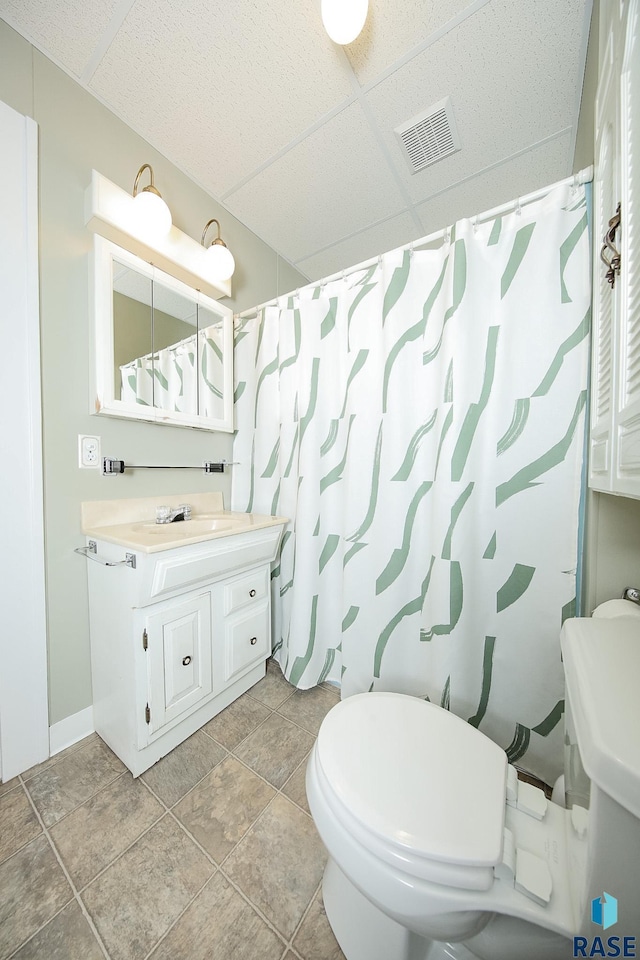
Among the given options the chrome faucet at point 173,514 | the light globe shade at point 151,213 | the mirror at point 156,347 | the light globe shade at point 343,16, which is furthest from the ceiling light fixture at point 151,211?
the chrome faucet at point 173,514

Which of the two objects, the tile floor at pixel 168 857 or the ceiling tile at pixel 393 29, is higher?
the ceiling tile at pixel 393 29

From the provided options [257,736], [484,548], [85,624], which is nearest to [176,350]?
[85,624]

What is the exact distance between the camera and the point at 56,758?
3.70 ft

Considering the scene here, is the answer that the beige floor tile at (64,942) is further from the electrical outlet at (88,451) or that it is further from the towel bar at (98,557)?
the electrical outlet at (88,451)

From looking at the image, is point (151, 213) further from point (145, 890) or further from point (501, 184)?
point (145, 890)

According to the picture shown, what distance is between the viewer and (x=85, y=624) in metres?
1.22

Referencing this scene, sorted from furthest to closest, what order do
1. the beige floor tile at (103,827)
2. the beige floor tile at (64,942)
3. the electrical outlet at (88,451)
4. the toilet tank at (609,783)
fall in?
the electrical outlet at (88,451)
the beige floor tile at (103,827)
the beige floor tile at (64,942)
the toilet tank at (609,783)

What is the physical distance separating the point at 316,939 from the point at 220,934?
0.22m

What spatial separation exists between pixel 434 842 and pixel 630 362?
95cm

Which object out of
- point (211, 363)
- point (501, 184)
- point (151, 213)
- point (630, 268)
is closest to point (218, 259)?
point (151, 213)

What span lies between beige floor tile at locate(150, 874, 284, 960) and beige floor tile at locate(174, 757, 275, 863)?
0.09 m

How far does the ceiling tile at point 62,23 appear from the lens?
0.97 meters

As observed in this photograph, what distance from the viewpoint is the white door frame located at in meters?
1.00

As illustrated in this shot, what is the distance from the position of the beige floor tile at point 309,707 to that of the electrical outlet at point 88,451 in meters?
1.30
